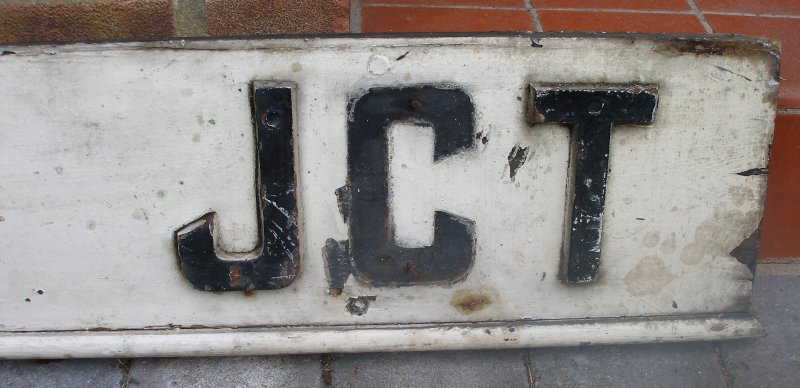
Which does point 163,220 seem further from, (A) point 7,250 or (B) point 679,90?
(B) point 679,90

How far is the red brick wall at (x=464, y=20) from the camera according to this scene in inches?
48.6

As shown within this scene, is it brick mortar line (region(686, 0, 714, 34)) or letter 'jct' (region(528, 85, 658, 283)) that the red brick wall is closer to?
brick mortar line (region(686, 0, 714, 34))

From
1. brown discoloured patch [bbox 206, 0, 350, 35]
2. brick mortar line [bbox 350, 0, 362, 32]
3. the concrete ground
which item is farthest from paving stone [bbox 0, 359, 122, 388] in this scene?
brick mortar line [bbox 350, 0, 362, 32]

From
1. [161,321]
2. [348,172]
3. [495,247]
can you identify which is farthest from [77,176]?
[495,247]

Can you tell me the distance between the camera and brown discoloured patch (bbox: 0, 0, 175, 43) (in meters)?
1.22

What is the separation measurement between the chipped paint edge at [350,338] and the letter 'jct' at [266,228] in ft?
0.30

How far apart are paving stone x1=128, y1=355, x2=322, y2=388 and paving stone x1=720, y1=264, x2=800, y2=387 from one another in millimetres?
665

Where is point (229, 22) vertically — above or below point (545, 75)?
above

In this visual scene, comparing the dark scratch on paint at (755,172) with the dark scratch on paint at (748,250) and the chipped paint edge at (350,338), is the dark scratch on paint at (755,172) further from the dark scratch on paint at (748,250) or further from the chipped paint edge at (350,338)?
the chipped paint edge at (350,338)

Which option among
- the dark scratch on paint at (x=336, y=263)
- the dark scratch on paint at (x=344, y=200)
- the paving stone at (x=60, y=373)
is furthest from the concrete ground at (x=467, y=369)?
the dark scratch on paint at (x=344, y=200)

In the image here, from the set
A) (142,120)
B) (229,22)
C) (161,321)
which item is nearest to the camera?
(142,120)

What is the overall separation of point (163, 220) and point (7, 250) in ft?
0.79

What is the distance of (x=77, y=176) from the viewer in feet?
3.43

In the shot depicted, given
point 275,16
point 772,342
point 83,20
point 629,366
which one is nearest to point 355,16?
point 275,16
